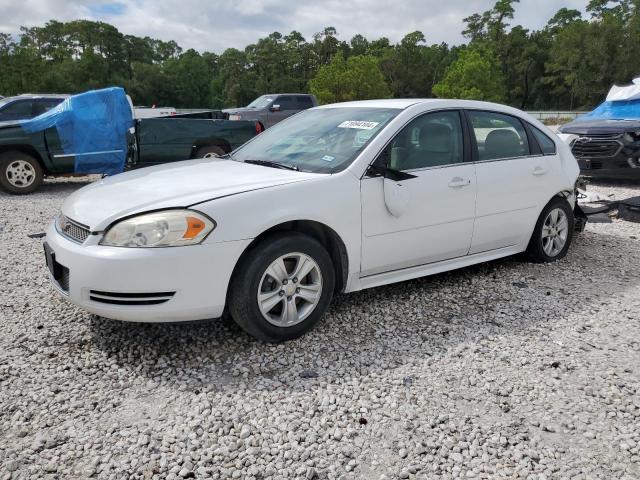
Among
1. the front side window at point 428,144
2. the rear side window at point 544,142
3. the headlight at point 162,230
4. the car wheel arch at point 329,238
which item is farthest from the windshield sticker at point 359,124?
the rear side window at point 544,142

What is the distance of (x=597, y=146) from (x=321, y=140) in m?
7.34

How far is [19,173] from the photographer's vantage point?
9352 millimetres

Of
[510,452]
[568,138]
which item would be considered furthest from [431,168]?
[568,138]

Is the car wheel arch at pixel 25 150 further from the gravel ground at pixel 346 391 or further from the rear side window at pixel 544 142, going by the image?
the rear side window at pixel 544 142

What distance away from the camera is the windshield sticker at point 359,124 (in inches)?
157

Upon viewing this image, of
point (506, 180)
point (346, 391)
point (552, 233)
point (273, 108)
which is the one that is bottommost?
point (346, 391)

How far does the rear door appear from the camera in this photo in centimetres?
444

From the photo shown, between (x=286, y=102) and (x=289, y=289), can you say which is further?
(x=286, y=102)

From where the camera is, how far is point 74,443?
8.23ft

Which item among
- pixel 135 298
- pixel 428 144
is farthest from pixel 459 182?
pixel 135 298

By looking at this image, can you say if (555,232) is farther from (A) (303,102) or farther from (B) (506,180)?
(A) (303,102)

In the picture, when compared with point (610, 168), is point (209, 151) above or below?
above

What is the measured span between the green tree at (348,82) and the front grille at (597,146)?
40.6 meters

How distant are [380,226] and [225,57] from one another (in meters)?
89.1
